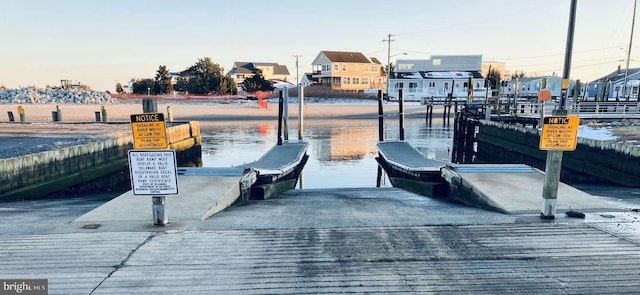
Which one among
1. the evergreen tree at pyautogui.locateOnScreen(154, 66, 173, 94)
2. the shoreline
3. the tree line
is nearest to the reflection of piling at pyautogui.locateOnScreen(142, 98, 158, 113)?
the shoreline

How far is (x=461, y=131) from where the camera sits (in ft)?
79.8

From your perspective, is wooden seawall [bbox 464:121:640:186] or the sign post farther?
wooden seawall [bbox 464:121:640:186]

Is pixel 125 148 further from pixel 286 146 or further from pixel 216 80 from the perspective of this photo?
pixel 216 80

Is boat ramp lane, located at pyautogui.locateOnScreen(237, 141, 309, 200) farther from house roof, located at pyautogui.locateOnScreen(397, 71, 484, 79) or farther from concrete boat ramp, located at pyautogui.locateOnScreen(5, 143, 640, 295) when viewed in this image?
house roof, located at pyautogui.locateOnScreen(397, 71, 484, 79)

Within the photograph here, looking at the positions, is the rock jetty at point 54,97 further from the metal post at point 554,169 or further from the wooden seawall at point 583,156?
the metal post at point 554,169

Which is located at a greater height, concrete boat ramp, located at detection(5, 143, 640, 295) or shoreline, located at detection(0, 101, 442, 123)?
concrete boat ramp, located at detection(5, 143, 640, 295)

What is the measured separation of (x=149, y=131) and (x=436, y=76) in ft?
208

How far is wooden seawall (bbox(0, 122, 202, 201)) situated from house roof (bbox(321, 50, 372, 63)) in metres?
60.2

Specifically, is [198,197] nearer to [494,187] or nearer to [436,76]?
[494,187]

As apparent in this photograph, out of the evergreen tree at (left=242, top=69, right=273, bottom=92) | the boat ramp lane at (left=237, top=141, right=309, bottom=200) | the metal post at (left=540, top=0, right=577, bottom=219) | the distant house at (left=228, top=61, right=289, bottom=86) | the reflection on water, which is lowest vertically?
the reflection on water

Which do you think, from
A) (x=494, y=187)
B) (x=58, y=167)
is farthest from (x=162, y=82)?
(x=494, y=187)

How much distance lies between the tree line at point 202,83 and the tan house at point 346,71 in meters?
12.0

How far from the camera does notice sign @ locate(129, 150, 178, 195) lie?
17.6 feet

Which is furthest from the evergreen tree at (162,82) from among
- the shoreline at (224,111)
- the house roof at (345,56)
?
the house roof at (345,56)
